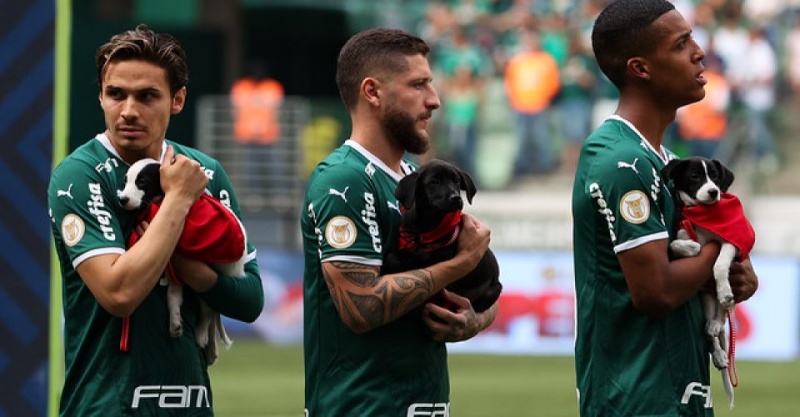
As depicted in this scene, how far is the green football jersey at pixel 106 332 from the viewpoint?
458 centimetres

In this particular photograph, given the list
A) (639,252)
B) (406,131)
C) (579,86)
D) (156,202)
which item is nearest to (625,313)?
(639,252)

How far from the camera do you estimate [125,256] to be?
4441 millimetres

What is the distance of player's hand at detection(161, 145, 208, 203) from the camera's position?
14.9 feet

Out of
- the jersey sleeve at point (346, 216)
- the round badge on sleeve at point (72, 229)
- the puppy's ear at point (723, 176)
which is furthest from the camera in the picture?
the puppy's ear at point (723, 176)

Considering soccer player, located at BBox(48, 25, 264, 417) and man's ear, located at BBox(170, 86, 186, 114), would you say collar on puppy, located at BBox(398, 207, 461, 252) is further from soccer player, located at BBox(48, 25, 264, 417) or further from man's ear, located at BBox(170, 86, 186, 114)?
man's ear, located at BBox(170, 86, 186, 114)

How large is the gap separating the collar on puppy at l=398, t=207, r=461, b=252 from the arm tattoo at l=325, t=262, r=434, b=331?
0.11 m

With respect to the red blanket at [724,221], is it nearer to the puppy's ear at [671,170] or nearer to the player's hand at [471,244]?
the puppy's ear at [671,170]

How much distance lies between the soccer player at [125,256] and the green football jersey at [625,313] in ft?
3.44

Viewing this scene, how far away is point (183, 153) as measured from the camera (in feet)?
16.0

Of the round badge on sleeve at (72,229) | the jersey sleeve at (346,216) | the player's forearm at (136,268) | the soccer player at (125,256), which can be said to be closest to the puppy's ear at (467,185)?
the jersey sleeve at (346,216)

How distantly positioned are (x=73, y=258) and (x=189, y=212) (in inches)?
14.0

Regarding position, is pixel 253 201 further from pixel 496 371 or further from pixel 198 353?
pixel 198 353

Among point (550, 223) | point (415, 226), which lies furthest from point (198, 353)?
point (550, 223)

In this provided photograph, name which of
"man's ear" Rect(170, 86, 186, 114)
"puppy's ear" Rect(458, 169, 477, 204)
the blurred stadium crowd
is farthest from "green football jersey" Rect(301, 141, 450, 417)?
the blurred stadium crowd
